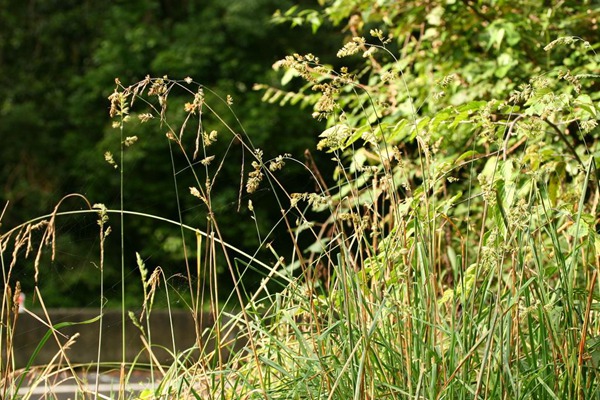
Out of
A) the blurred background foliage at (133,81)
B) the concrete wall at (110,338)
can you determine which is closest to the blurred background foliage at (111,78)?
the blurred background foliage at (133,81)

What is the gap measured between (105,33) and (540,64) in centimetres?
1448

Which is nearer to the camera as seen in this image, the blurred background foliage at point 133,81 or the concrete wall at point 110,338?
the concrete wall at point 110,338

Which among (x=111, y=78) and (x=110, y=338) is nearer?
(x=110, y=338)

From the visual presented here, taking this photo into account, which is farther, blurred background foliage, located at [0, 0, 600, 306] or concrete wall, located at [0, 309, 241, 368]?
blurred background foliage, located at [0, 0, 600, 306]

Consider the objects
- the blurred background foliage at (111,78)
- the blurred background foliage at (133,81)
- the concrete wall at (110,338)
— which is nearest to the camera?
the concrete wall at (110,338)

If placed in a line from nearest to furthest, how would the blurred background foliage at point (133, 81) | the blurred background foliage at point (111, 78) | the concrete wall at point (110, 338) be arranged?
1. the concrete wall at point (110, 338)
2. the blurred background foliage at point (133, 81)
3. the blurred background foliage at point (111, 78)

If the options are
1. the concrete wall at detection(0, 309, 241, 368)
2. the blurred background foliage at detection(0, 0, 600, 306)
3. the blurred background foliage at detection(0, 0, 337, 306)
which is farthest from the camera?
the blurred background foliage at detection(0, 0, 337, 306)

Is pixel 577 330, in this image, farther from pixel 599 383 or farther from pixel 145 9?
pixel 145 9

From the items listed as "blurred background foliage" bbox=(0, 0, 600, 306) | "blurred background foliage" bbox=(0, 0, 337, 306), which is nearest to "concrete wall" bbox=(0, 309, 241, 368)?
"blurred background foliage" bbox=(0, 0, 600, 306)

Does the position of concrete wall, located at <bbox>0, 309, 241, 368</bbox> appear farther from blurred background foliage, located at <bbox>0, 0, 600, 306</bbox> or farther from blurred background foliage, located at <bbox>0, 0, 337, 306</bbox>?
blurred background foliage, located at <bbox>0, 0, 337, 306</bbox>

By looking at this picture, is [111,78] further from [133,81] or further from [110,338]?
[110,338]

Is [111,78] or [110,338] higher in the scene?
[111,78]

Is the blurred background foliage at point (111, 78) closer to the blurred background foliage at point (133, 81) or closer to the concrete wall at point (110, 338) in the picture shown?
the blurred background foliage at point (133, 81)

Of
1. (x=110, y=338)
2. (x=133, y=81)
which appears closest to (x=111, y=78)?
(x=133, y=81)
